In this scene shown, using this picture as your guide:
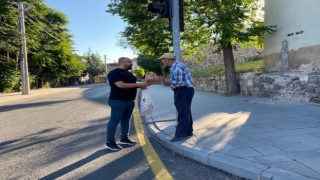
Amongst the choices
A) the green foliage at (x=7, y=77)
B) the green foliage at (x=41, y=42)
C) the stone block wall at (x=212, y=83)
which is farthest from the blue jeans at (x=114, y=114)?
the green foliage at (x=7, y=77)

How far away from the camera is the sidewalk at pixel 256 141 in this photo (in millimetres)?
4164

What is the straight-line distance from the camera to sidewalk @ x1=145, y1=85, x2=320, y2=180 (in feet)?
13.7

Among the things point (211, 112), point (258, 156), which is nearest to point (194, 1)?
point (211, 112)

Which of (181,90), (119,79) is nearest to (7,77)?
(119,79)

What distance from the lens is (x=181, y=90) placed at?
6012mm

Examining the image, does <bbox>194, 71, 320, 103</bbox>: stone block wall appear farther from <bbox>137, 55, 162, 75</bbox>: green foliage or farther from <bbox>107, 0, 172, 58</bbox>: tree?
<bbox>137, 55, 162, 75</bbox>: green foliage

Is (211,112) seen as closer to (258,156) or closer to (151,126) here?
(151,126)

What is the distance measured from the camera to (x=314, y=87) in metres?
9.54

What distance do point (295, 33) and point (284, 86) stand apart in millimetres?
2118

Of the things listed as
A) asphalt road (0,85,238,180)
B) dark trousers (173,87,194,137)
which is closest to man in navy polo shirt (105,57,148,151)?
asphalt road (0,85,238,180)

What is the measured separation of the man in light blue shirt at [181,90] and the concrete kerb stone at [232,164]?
39cm

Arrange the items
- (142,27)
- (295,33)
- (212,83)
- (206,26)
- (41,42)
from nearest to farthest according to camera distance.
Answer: (295,33) < (206,26) < (142,27) < (212,83) < (41,42)

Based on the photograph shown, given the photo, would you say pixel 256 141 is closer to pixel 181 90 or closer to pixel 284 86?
pixel 181 90

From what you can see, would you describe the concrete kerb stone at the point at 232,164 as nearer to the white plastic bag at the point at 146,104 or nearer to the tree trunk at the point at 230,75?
the white plastic bag at the point at 146,104
